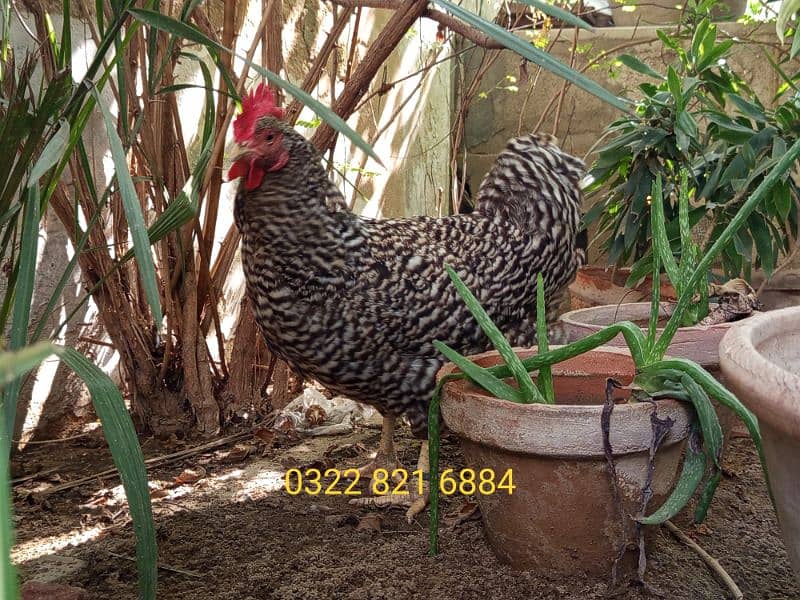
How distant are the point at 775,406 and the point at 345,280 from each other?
1.37 metres

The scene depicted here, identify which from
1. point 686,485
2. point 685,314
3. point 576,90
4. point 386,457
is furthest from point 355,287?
point 576,90

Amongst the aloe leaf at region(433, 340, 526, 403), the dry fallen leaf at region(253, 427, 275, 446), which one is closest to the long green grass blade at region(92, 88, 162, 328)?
the aloe leaf at region(433, 340, 526, 403)

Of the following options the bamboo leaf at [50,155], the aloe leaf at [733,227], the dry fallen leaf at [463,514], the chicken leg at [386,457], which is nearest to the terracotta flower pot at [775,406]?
the aloe leaf at [733,227]

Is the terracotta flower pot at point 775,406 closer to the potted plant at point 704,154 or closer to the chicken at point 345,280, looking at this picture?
the chicken at point 345,280

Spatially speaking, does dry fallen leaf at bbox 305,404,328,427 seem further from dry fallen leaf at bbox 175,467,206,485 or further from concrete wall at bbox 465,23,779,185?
concrete wall at bbox 465,23,779,185

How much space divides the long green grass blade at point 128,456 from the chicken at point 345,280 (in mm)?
1075

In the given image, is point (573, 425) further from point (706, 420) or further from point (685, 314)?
point (685, 314)

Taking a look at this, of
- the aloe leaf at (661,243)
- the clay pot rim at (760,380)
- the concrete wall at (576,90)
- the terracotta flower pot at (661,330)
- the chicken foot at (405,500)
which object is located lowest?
the chicken foot at (405,500)

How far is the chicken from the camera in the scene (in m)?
2.00

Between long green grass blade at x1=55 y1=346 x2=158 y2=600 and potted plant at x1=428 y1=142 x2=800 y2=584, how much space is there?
80cm

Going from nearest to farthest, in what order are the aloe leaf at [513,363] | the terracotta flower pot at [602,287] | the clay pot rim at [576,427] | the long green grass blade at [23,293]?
the long green grass blade at [23,293] → the clay pot rim at [576,427] → the aloe leaf at [513,363] → the terracotta flower pot at [602,287]

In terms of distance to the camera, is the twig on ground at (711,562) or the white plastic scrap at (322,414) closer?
the twig on ground at (711,562)

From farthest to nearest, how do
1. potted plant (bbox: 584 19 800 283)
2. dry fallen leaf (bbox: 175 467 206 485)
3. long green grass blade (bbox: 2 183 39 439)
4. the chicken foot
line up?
potted plant (bbox: 584 19 800 283)
dry fallen leaf (bbox: 175 467 206 485)
the chicken foot
long green grass blade (bbox: 2 183 39 439)

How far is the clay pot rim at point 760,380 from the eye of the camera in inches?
31.1
